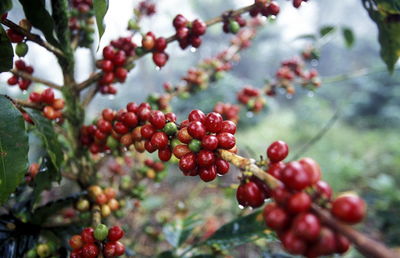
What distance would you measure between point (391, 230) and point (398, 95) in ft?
19.1

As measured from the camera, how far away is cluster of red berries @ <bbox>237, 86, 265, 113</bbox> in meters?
1.75

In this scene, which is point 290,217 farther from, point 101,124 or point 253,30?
→ point 253,30

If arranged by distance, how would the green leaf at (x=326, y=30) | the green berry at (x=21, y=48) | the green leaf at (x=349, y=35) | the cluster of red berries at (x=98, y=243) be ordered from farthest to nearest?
the green leaf at (x=349, y=35) → the green leaf at (x=326, y=30) → the green berry at (x=21, y=48) → the cluster of red berries at (x=98, y=243)

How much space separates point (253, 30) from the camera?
1960 mm

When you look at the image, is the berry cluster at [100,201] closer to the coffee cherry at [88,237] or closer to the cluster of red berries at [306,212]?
the coffee cherry at [88,237]

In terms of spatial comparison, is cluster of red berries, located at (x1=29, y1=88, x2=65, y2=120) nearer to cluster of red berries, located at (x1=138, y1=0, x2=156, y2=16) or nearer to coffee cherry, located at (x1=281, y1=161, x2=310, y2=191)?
cluster of red berries, located at (x1=138, y1=0, x2=156, y2=16)

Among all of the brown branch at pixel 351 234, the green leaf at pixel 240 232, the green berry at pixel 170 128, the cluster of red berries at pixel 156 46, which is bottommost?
the green leaf at pixel 240 232

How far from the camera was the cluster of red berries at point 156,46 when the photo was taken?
1.07 metres

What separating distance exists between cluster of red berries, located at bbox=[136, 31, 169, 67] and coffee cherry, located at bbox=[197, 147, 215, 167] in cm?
52

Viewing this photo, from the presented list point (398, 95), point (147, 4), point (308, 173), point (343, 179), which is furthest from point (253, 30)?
point (398, 95)

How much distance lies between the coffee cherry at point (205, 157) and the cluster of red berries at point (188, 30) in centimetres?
54

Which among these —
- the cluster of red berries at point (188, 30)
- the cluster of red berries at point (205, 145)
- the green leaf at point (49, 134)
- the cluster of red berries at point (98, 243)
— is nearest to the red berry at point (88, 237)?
the cluster of red berries at point (98, 243)

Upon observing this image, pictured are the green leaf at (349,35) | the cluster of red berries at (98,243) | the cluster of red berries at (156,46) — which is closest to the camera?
the cluster of red berries at (98,243)

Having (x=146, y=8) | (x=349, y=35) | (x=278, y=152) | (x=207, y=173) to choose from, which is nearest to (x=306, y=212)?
(x=278, y=152)
